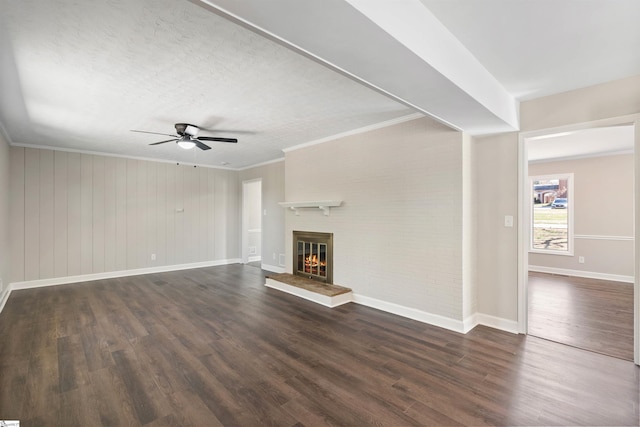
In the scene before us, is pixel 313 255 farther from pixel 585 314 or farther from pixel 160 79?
pixel 585 314

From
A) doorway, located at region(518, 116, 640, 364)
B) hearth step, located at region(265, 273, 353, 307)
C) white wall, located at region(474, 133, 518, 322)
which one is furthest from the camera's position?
hearth step, located at region(265, 273, 353, 307)

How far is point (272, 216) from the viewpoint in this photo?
6832mm

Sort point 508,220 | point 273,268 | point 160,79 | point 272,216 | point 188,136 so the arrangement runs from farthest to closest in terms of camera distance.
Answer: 1. point 272,216
2. point 273,268
3. point 188,136
4. point 508,220
5. point 160,79

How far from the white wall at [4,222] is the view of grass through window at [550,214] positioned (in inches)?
395

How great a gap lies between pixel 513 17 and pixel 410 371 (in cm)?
272

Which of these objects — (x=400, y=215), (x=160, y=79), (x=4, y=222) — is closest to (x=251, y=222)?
(x=4, y=222)

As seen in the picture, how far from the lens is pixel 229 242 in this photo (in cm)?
777

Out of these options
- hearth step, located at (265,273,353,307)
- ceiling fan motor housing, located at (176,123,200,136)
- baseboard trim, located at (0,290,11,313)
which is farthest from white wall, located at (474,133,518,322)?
baseboard trim, located at (0,290,11,313)

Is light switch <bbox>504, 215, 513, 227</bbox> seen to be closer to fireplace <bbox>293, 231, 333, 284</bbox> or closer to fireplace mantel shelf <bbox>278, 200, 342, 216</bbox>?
fireplace mantel shelf <bbox>278, 200, 342, 216</bbox>

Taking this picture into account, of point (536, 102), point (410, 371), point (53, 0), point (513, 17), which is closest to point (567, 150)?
point (536, 102)

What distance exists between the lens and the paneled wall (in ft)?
16.9

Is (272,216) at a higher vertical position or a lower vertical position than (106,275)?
higher

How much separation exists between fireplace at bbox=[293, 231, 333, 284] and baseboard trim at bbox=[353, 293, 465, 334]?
73 cm

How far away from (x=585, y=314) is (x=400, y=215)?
9.01 feet
